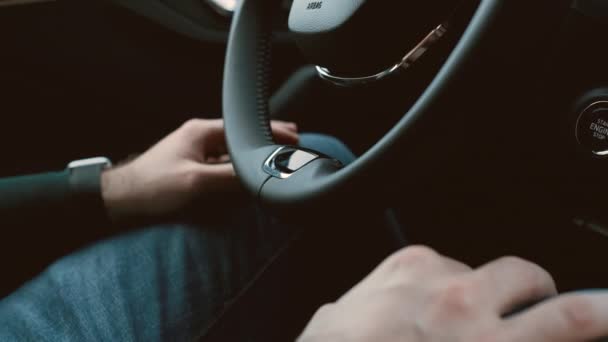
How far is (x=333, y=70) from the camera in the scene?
593 millimetres

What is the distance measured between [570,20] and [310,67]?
615 mm

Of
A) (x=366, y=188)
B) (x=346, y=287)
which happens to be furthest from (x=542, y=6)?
(x=346, y=287)

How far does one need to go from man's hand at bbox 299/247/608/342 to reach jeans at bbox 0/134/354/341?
214 millimetres

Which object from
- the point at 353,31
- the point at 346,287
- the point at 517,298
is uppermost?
the point at 353,31

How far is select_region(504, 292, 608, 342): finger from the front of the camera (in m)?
0.33

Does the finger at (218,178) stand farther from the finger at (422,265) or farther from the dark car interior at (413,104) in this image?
the finger at (422,265)

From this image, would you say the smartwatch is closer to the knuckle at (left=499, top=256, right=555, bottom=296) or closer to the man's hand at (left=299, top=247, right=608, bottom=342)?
the man's hand at (left=299, top=247, right=608, bottom=342)

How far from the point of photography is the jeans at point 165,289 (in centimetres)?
61

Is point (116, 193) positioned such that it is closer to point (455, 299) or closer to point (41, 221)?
point (41, 221)

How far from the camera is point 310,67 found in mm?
1121

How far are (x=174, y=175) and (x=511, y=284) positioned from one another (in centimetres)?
48

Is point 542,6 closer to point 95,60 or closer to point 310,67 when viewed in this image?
point 310,67

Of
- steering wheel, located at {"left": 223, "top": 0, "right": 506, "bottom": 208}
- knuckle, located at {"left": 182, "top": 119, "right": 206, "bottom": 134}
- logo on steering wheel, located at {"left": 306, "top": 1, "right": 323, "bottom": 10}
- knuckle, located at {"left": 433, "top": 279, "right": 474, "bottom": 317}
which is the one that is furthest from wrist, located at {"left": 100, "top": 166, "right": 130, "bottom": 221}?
knuckle, located at {"left": 433, "top": 279, "right": 474, "bottom": 317}

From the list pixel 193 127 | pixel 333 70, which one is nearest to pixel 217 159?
pixel 193 127
